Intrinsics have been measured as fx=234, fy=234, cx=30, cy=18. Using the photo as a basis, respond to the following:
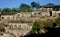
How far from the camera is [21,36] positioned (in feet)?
61.3

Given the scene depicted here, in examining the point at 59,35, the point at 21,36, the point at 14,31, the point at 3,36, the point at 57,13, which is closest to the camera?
the point at 59,35

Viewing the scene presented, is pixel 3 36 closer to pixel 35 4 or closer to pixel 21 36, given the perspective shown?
pixel 21 36

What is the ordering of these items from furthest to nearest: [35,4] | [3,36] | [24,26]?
[35,4]
[24,26]
[3,36]

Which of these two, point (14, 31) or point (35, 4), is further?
point (35, 4)

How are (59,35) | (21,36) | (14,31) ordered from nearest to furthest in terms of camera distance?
(59,35) < (21,36) < (14,31)

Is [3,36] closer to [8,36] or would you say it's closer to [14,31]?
[8,36]

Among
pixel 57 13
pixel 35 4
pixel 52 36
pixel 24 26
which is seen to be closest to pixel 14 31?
pixel 24 26

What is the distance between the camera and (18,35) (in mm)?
19172

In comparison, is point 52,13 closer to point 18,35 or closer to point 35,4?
point 18,35

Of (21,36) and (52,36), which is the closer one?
(52,36)

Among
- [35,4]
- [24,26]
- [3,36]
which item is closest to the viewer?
[3,36]

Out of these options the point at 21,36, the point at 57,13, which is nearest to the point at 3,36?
the point at 21,36

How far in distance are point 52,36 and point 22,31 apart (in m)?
6.41

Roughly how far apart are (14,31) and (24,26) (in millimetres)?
2664
